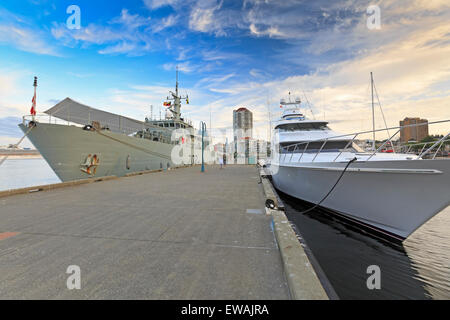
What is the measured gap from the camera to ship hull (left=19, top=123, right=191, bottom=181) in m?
9.27

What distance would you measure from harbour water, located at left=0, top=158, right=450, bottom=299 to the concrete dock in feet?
4.48

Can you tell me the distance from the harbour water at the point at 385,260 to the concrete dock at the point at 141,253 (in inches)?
53.7

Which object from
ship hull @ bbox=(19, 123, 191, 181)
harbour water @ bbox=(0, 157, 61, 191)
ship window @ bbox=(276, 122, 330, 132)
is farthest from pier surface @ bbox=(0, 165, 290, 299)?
harbour water @ bbox=(0, 157, 61, 191)

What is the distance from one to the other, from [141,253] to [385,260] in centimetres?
424

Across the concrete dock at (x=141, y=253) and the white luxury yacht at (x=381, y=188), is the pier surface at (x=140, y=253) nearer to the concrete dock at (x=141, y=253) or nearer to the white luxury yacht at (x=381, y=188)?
A: the concrete dock at (x=141, y=253)

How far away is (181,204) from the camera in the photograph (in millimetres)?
5160

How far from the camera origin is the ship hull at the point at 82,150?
9266 mm

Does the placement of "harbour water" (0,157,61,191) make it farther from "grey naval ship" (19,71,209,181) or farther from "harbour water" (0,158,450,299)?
"harbour water" (0,158,450,299)

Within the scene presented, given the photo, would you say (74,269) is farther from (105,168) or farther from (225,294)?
(105,168)

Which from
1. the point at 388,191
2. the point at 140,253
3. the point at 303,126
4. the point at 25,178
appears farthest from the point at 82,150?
the point at 25,178

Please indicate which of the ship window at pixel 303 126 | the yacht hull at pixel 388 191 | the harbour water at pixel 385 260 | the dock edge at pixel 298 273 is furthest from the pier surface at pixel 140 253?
the ship window at pixel 303 126
